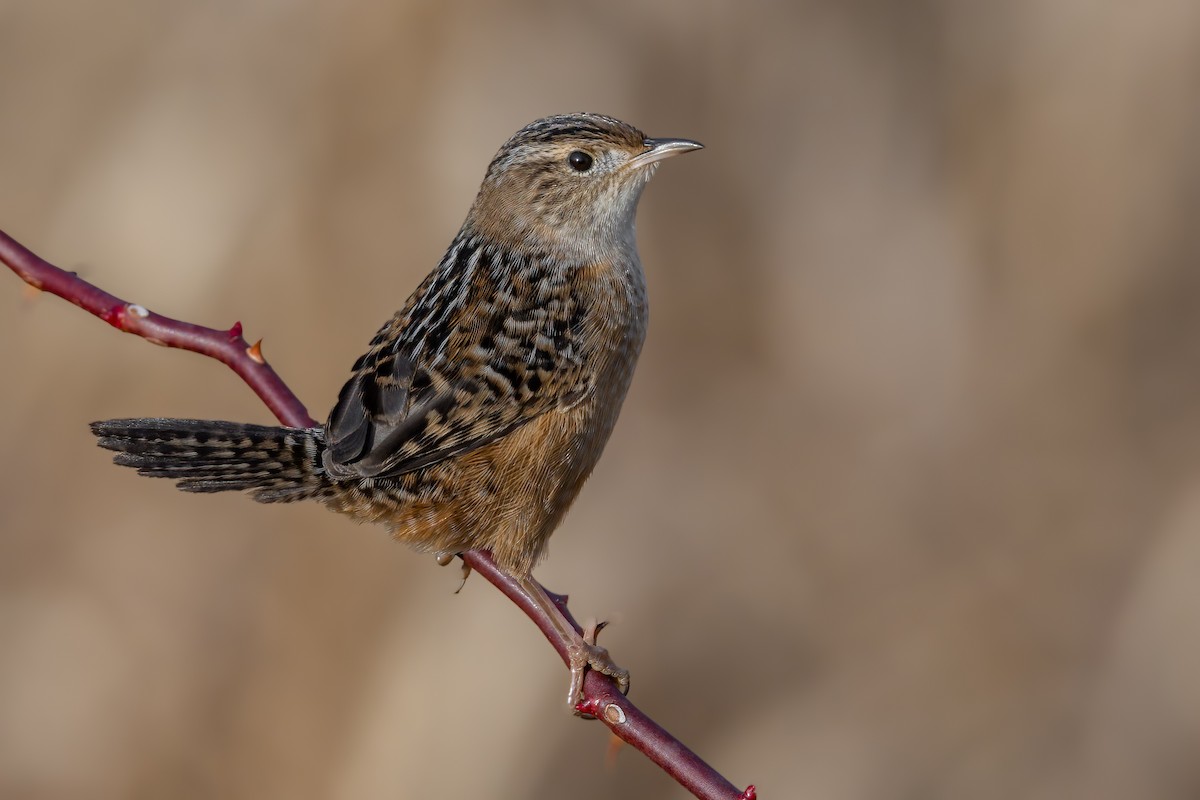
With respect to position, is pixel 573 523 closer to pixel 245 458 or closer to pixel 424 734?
pixel 424 734

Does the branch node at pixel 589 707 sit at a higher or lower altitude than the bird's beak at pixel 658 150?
lower

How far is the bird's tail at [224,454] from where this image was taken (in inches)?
129

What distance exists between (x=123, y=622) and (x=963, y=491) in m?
4.65

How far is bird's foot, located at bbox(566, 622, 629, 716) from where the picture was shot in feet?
11.6

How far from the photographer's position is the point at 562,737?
693cm

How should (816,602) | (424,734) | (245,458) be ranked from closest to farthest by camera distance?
(245,458)
(424,734)
(816,602)

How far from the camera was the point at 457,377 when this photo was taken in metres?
3.57

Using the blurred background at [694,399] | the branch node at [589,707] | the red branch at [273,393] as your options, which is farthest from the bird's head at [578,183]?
the blurred background at [694,399]

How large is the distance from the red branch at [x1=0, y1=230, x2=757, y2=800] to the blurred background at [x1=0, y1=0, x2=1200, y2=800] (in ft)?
10.8

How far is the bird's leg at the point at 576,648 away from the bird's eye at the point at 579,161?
4.10 feet

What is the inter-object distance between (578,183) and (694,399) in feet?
11.0

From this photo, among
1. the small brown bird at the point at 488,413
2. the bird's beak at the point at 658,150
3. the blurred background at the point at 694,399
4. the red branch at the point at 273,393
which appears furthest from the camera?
the blurred background at the point at 694,399

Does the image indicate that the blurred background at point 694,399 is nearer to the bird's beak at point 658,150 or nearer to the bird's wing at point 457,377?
the bird's beak at point 658,150

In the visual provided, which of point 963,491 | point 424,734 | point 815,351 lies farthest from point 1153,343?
point 424,734
